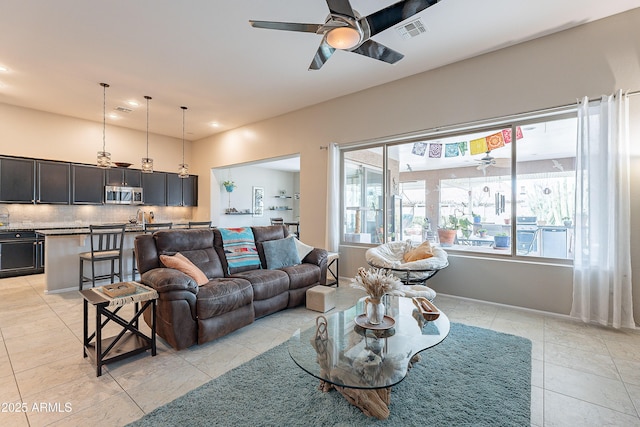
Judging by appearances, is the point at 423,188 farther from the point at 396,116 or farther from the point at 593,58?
the point at 593,58

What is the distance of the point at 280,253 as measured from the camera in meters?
4.03

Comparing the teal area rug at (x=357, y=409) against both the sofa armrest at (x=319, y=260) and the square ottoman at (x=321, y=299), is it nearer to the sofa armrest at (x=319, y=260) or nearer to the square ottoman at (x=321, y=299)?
the square ottoman at (x=321, y=299)

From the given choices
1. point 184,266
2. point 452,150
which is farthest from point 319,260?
point 452,150

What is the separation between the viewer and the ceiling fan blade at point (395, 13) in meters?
2.20

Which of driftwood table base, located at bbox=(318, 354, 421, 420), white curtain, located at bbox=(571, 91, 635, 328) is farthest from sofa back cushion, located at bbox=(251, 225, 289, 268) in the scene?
white curtain, located at bbox=(571, 91, 635, 328)

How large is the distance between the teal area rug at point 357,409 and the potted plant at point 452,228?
6.80 feet

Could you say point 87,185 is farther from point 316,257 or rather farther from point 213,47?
point 316,257

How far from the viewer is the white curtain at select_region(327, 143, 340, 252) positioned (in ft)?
17.4

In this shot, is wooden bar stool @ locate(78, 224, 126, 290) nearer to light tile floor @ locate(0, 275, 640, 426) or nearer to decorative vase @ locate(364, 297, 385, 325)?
light tile floor @ locate(0, 275, 640, 426)

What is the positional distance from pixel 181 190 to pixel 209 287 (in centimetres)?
606

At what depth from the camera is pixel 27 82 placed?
4754 mm

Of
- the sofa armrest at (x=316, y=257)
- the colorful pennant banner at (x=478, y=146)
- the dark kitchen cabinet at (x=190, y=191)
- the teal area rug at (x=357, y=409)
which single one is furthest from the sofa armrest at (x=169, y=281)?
the dark kitchen cabinet at (x=190, y=191)

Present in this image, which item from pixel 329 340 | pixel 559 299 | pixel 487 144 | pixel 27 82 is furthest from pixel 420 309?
pixel 27 82

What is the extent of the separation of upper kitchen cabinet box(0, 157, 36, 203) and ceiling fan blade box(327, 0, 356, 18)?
683cm
